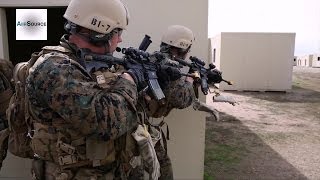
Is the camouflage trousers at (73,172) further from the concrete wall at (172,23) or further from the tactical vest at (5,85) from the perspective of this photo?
the concrete wall at (172,23)

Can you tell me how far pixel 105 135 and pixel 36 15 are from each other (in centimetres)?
283

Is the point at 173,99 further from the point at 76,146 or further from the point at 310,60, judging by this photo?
the point at 310,60

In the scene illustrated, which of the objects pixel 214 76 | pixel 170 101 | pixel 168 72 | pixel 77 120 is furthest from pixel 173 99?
pixel 77 120

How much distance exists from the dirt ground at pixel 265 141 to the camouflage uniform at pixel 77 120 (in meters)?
3.01

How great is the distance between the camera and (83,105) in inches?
63.7

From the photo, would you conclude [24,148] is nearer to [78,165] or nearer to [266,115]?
[78,165]

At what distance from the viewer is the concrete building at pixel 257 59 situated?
13531 millimetres

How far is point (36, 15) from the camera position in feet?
13.4

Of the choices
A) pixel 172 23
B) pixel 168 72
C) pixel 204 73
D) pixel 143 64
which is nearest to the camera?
pixel 143 64

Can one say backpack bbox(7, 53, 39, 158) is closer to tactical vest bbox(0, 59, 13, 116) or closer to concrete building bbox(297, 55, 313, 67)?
tactical vest bbox(0, 59, 13, 116)

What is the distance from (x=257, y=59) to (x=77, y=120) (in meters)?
12.8

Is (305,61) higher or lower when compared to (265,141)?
higher

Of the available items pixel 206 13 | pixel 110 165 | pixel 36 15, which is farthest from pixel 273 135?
pixel 110 165

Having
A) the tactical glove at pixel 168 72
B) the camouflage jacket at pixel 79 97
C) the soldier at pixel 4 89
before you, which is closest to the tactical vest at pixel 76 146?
the camouflage jacket at pixel 79 97
